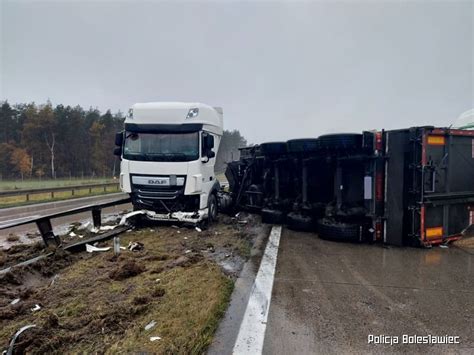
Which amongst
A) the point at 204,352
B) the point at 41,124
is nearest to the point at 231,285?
the point at 204,352

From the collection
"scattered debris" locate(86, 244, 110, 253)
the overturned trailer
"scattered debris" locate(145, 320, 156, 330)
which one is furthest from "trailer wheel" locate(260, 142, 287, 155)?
"scattered debris" locate(145, 320, 156, 330)

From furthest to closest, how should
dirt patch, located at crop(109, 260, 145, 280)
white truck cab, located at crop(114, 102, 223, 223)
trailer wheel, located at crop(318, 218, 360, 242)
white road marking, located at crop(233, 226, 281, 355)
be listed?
white truck cab, located at crop(114, 102, 223, 223) < trailer wheel, located at crop(318, 218, 360, 242) < dirt patch, located at crop(109, 260, 145, 280) < white road marking, located at crop(233, 226, 281, 355)

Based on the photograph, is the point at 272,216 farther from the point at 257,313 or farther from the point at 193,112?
the point at 257,313

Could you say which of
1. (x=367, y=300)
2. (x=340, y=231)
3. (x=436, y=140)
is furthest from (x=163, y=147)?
(x=436, y=140)

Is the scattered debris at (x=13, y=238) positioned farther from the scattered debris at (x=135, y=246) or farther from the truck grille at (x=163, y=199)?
the scattered debris at (x=135, y=246)

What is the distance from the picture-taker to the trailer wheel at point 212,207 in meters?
8.01

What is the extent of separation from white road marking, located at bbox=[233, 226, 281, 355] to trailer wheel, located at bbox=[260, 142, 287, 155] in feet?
12.0

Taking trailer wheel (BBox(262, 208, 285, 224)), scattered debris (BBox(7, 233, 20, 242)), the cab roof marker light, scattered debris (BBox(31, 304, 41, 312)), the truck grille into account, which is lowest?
scattered debris (BBox(7, 233, 20, 242))

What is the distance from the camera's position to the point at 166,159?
7.21m

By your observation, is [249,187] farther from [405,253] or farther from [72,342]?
[72,342]

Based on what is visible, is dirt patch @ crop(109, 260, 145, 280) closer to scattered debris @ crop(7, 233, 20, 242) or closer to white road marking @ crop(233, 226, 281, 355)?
white road marking @ crop(233, 226, 281, 355)

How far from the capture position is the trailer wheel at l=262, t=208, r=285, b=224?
8.13m

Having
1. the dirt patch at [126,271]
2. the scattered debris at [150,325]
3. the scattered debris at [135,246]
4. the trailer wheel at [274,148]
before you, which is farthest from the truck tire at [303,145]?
the scattered debris at [150,325]

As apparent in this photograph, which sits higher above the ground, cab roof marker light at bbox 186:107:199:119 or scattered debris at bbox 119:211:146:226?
cab roof marker light at bbox 186:107:199:119
